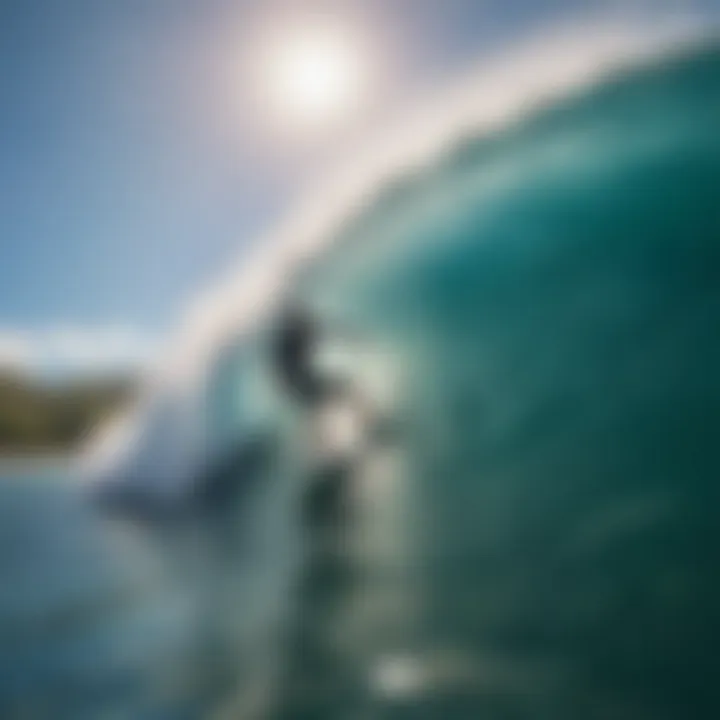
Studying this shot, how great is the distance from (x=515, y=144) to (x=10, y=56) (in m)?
0.78

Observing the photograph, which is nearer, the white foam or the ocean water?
the ocean water

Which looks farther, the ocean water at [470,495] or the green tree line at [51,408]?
the green tree line at [51,408]

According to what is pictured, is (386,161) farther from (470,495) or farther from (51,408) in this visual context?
(51,408)

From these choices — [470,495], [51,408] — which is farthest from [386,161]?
[51,408]

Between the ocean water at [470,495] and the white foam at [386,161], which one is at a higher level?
the white foam at [386,161]

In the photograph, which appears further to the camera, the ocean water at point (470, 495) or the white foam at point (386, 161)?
the white foam at point (386, 161)

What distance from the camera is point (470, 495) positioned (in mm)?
1442

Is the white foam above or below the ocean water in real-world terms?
above

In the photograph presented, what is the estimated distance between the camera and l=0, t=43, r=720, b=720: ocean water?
137cm

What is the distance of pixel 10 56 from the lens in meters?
1.59

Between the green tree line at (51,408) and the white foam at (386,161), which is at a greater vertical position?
the white foam at (386,161)

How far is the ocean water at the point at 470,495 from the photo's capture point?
4.49 ft

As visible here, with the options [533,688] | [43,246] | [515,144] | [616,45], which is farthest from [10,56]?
[533,688]

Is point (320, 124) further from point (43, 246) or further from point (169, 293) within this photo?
point (43, 246)
